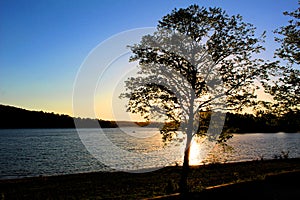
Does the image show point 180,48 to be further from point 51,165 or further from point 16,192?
point 51,165

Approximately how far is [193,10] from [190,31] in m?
1.29

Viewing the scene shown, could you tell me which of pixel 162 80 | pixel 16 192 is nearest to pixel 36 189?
pixel 16 192

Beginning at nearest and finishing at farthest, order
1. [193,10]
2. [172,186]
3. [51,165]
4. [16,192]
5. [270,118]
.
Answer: [193,10]
[172,186]
[270,118]
[16,192]
[51,165]

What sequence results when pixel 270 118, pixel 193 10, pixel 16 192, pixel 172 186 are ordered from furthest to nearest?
pixel 16 192 < pixel 270 118 < pixel 172 186 < pixel 193 10

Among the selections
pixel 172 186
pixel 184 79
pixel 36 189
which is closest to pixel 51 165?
pixel 36 189

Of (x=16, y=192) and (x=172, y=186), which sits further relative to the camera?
(x=16, y=192)

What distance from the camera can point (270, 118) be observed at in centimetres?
2141

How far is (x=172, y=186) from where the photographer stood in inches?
770

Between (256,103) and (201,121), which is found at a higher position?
(256,103)

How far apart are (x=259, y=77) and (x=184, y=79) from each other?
4.79 metres

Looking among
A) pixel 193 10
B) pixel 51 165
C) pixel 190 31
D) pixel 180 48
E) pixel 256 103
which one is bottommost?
pixel 51 165

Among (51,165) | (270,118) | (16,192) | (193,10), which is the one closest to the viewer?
(193,10)

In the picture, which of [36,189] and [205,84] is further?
[36,189]

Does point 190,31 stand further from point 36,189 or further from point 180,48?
point 36,189
